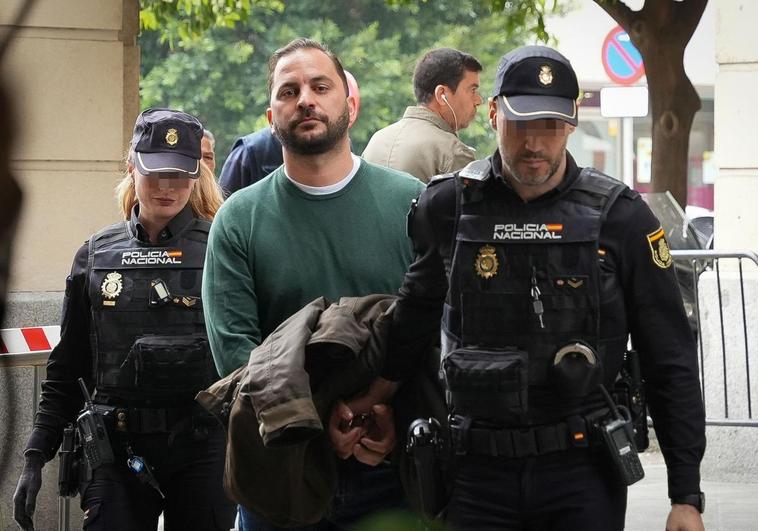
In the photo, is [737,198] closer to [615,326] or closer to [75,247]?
[75,247]

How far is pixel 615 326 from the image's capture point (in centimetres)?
329

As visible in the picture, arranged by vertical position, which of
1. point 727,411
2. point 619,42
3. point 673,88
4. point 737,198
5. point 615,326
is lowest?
point 727,411

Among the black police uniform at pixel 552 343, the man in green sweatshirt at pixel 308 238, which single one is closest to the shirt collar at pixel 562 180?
the black police uniform at pixel 552 343

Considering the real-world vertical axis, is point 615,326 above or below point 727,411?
above

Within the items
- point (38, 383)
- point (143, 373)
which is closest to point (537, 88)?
point (143, 373)

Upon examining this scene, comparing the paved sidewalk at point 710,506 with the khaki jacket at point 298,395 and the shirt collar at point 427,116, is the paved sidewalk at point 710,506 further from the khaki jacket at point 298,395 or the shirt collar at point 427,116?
the khaki jacket at point 298,395

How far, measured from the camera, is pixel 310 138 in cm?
368

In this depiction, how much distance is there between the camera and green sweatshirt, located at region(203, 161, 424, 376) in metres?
3.63

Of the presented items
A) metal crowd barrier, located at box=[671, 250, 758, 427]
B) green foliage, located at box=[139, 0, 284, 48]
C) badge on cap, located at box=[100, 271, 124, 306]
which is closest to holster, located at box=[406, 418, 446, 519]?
badge on cap, located at box=[100, 271, 124, 306]

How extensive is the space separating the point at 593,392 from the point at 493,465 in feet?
0.99

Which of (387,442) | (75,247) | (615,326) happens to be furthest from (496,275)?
(75,247)

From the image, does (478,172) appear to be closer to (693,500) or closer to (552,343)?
(552,343)

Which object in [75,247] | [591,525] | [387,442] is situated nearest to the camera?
[591,525]

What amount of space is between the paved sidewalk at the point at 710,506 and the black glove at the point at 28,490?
3.53 m
